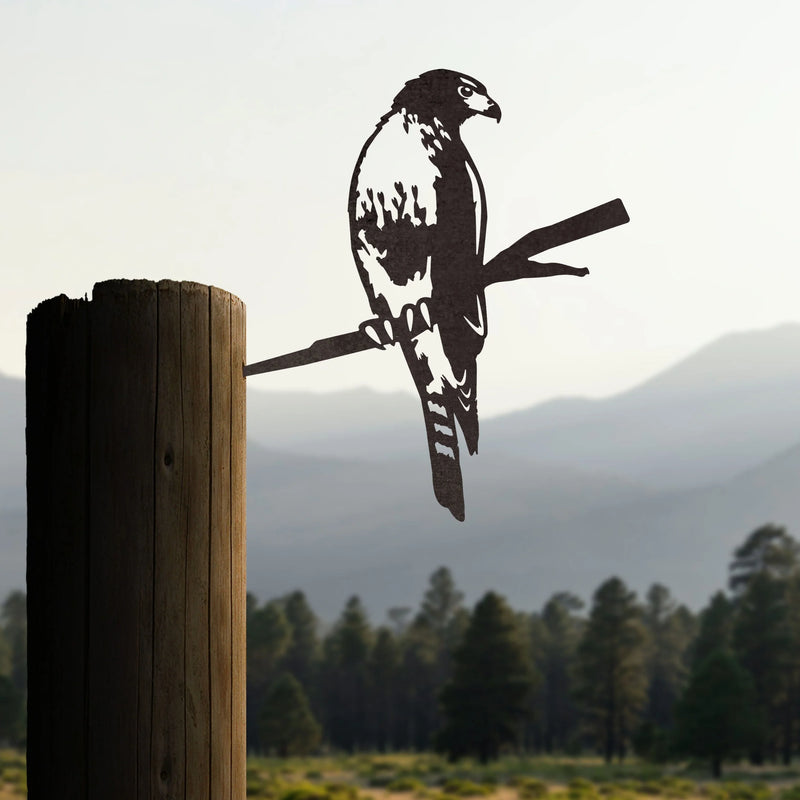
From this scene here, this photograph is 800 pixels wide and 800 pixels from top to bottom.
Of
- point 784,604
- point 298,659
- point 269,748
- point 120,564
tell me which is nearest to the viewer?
point 120,564

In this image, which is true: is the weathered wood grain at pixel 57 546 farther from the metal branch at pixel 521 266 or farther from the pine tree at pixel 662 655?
the pine tree at pixel 662 655

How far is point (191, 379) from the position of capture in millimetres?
2918

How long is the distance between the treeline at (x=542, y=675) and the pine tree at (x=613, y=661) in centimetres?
6

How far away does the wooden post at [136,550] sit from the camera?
279 cm

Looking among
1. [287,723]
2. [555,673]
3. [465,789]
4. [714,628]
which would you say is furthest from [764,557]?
[287,723]

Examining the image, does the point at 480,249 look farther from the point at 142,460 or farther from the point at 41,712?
the point at 41,712

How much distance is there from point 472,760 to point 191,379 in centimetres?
4430

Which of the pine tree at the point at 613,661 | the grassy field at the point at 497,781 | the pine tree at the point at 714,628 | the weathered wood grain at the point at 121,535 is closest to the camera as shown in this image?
the weathered wood grain at the point at 121,535

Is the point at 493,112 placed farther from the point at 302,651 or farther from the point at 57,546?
the point at 302,651

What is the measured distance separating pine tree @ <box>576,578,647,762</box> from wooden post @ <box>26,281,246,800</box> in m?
44.4

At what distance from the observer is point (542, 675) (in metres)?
48.4

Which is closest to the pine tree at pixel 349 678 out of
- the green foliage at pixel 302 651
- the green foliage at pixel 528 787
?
the green foliage at pixel 302 651

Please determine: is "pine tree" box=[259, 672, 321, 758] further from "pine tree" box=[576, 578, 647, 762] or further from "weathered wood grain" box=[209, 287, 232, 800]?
"weathered wood grain" box=[209, 287, 232, 800]

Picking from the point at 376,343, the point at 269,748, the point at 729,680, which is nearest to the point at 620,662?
the point at 729,680
